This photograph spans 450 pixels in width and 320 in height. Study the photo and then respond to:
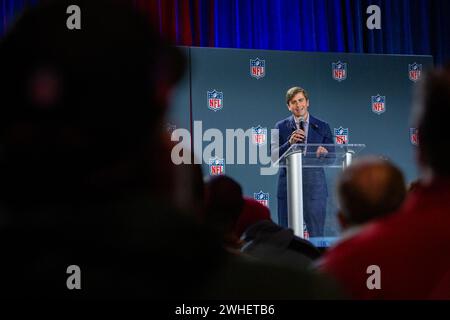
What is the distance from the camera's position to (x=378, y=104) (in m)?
6.81

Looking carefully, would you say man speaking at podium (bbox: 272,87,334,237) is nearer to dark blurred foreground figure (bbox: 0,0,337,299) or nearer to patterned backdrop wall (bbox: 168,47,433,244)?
patterned backdrop wall (bbox: 168,47,433,244)

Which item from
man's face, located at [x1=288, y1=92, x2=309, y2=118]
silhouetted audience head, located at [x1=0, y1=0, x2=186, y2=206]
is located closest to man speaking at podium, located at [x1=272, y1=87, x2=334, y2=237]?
man's face, located at [x1=288, y1=92, x2=309, y2=118]

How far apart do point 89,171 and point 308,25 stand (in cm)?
730

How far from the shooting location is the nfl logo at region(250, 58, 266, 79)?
6547mm

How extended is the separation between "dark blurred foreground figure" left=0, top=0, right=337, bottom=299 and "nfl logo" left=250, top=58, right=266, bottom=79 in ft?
19.3

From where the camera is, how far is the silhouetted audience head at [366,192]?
155 cm

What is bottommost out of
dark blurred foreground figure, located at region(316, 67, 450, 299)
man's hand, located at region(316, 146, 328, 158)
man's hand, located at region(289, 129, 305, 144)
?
dark blurred foreground figure, located at region(316, 67, 450, 299)

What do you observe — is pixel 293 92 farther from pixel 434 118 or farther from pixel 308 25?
pixel 434 118

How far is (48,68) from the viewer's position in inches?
27.0

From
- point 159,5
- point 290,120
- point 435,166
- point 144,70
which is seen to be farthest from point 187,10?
point 144,70

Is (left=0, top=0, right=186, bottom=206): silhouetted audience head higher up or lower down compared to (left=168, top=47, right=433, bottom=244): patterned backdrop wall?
lower down

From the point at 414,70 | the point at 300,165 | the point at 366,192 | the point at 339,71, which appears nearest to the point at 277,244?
the point at 366,192

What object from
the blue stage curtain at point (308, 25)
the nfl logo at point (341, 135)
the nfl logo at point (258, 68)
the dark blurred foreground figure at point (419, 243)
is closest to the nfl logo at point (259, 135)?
the nfl logo at point (258, 68)
